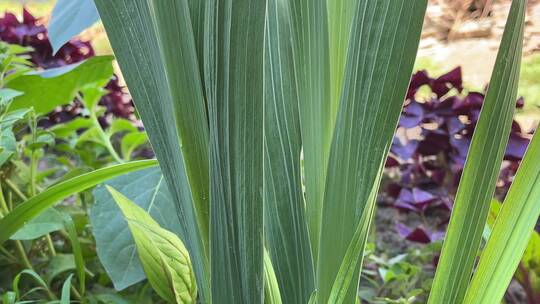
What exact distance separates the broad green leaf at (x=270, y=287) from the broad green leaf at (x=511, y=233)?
0.13 m

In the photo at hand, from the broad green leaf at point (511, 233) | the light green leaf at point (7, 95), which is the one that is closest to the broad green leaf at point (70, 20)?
the light green leaf at point (7, 95)

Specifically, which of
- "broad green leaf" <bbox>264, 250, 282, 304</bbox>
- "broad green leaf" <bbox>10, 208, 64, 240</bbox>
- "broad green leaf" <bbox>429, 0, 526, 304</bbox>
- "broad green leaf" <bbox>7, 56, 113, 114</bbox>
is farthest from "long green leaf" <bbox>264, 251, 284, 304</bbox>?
"broad green leaf" <bbox>7, 56, 113, 114</bbox>

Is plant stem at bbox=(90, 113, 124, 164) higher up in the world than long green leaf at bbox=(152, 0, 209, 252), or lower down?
lower down

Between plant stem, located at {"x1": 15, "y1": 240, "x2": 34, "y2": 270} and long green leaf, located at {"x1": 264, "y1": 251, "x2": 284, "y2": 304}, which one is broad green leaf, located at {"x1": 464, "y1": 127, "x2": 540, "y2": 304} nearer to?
long green leaf, located at {"x1": 264, "y1": 251, "x2": 284, "y2": 304}

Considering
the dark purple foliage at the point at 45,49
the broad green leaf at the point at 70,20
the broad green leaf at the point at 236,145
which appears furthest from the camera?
the dark purple foliage at the point at 45,49

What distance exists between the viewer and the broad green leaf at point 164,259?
0.46 metres

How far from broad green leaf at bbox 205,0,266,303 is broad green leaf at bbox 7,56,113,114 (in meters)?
0.39

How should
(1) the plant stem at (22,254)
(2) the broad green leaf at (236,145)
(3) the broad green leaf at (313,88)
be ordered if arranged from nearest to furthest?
1. (2) the broad green leaf at (236,145)
2. (3) the broad green leaf at (313,88)
3. (1) the plant stem at (22,254)

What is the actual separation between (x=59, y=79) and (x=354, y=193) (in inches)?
17.8

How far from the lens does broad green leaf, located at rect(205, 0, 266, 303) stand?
30 centimetres

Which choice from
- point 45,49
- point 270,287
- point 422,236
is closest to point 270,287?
point 270,287

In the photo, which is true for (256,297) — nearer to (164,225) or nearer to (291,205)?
(291,205)

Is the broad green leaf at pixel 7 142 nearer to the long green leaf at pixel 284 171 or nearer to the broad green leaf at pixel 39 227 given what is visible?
the broad green leaf at pixel 39 227

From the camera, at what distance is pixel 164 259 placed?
46 centimetres
